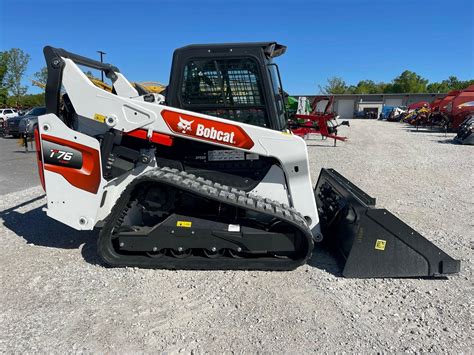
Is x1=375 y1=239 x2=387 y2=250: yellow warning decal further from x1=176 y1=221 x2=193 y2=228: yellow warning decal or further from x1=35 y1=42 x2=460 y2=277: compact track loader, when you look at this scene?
x1=176 y1=221 x2=193 y2=228: yellow warning decal

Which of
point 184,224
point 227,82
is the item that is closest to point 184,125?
point 227,82

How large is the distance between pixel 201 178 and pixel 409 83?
91873mm

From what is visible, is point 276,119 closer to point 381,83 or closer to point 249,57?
point 249,57

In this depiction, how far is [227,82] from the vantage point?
3828 millimetres

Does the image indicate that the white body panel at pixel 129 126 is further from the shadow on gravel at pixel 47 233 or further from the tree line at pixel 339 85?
the tree line at pixel 339 85

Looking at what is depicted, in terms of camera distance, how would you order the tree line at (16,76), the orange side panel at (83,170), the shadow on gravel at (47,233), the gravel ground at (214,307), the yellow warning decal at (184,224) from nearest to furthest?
the gravel ground at (214,307) → the yellow warning decal at (184,224) → the orange side panel at (83,170) → the shadow on gravel at (47,233) → the tree line at (16,76)

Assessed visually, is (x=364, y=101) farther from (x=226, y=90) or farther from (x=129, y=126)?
(x=129, y=126)

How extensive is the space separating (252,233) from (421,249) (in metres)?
1.61

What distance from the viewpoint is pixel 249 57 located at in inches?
148

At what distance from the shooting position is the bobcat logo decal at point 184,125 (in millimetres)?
3572

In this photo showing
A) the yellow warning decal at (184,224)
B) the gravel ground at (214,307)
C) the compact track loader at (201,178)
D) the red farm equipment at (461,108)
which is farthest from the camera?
the red farm equipment at (461,108)

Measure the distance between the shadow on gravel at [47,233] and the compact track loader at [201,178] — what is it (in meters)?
0.56

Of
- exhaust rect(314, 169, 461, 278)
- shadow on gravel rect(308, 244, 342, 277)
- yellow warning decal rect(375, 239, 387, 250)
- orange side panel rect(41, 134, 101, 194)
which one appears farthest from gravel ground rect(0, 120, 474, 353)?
orange side panel rect(41, 134, 101, 194)

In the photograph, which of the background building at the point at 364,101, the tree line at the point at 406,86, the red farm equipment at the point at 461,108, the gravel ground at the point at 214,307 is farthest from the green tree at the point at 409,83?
the gravel ground at the point at 214,307
